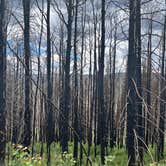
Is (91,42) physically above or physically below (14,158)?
above

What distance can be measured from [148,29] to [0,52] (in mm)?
19170

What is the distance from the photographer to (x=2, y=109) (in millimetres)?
8859

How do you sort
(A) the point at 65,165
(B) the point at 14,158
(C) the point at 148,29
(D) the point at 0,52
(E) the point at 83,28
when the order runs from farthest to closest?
1. (C) the point at 148,29
2. (E) the point at 83,28
3. (D) the point at 0,52
4. (A) the point at 65,165
5. (B) the point at 14,158

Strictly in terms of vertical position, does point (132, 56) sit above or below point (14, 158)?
above

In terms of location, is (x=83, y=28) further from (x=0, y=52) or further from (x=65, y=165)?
(x=65, y=165)

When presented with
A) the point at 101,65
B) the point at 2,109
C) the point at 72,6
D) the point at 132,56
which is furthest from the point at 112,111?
the point at 132,56

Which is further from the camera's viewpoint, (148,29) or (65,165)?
(148,29)

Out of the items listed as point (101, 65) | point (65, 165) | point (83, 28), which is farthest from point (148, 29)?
point (65, 165)

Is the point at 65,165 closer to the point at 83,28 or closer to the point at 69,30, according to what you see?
the point at 69,30

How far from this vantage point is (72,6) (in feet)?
49.6

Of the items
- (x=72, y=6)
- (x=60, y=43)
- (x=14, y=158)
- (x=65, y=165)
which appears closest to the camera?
(x=14, y=158)

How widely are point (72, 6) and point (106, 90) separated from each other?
1884 cm

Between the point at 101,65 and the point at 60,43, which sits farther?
the point at 60,43

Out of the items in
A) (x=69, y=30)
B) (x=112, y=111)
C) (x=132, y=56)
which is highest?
(x=69, y=30)
